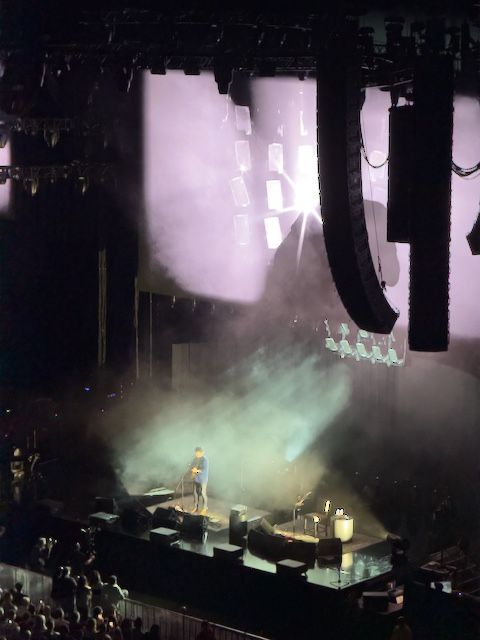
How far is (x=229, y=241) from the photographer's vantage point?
1714 cm

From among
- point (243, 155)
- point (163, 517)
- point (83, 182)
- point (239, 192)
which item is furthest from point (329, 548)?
point (83, 182)

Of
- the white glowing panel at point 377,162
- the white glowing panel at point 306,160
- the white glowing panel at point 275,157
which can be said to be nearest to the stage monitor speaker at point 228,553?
the white glowing panel at point 377,162

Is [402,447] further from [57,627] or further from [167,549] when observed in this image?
[57,627]

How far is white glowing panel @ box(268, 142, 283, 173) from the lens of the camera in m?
16.4

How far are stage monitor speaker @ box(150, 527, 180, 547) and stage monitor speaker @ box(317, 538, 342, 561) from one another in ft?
6.58

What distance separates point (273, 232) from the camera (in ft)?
54.7

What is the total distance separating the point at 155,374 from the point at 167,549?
5264mm

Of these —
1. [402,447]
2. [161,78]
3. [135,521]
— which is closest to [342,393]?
[402,447]

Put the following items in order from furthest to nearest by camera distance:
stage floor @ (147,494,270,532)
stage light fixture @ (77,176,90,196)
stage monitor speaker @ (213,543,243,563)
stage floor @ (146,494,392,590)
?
stage light fixture @ (77,176,90,196), stage floor @ (147,494,270,532), stage monitor speaker @ (213,543,243,563), stage floor @ (146,494,392,590)

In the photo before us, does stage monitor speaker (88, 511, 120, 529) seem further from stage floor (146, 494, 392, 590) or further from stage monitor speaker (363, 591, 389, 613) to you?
stage monitor speaker (363, 591, 389, 613)

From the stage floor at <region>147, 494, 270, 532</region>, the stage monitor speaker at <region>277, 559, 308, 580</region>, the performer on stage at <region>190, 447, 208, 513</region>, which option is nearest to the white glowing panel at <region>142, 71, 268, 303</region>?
the performer on stage at <region>190, 447, 208, 513</region>

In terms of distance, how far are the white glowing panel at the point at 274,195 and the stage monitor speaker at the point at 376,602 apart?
6550mm

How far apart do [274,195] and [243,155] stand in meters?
0.84

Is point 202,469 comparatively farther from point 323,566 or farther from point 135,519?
point 323,566
